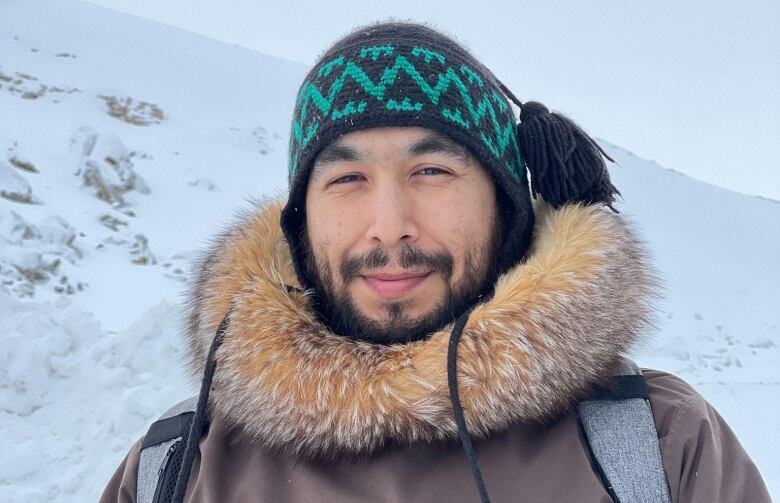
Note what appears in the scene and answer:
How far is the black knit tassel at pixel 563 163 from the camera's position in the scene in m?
1.75

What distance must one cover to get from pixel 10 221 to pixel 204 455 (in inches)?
232

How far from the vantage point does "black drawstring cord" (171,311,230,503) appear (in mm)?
1447

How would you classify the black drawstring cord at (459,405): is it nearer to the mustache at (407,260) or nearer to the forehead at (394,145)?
the mustache at (407,260)

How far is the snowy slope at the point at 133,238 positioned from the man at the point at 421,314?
35cm

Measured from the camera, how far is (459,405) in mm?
→ 1323

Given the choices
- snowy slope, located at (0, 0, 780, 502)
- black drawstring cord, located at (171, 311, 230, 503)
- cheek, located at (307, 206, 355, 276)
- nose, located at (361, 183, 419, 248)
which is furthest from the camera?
snowy slope, located at (0, 0, 780, 502)

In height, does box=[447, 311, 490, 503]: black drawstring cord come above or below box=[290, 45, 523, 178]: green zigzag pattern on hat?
below

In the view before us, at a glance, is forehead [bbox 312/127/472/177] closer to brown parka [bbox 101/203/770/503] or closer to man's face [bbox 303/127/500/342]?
man's face [bbox 303/127/500/342]

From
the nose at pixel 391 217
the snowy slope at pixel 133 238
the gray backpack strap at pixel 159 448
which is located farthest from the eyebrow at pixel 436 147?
the gray backpack strap at pixel 159 448

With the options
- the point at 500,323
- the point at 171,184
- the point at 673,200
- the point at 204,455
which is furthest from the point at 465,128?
the point at 673,200

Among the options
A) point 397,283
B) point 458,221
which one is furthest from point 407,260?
point 458,221

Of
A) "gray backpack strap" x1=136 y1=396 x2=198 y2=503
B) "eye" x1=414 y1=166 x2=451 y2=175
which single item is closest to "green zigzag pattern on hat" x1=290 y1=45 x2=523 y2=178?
"eye" x1=414 y1=166 x2=451 y2=175

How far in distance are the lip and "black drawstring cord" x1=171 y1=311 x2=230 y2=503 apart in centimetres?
41

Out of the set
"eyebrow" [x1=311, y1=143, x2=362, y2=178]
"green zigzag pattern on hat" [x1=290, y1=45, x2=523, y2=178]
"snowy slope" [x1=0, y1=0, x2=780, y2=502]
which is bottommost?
"snowy slope" [x1=0, y1=0, x2=780, y2=502]
